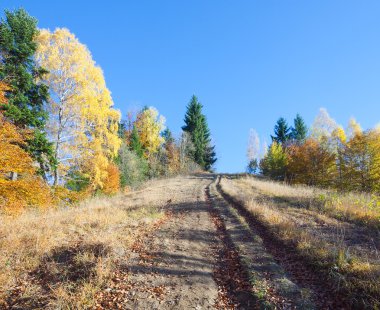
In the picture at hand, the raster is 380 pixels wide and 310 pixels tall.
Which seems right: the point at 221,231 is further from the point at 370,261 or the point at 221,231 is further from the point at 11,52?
the point at 11,52

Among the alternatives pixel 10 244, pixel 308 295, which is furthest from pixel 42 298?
pixel 308 295

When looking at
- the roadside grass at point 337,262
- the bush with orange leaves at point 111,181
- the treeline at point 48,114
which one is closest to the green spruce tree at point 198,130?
the bush with orange leaves at point 111,181

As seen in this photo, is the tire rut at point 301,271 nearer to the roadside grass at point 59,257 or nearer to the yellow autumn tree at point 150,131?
the roadside grass at point 59,257

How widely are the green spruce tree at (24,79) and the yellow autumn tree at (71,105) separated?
28.3 inches

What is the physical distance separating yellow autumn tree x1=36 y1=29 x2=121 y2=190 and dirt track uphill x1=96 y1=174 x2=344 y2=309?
9.52 metres

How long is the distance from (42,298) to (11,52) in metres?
15.1

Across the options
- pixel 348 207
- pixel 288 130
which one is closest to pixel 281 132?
pixel 288 130

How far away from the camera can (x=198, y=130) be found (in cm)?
5712

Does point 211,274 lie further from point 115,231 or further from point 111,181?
point 111,181

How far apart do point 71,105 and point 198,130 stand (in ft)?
135

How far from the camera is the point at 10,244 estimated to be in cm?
716

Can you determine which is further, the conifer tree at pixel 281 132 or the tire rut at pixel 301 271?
the conifer tree at pixel 281 132

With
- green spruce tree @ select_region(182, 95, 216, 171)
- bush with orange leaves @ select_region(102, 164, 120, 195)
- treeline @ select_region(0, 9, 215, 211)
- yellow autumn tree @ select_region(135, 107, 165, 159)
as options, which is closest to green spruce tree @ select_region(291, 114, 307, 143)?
green spruce tree @ select_region(182, 95, 216, 171)

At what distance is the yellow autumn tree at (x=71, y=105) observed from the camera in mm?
16750
